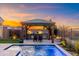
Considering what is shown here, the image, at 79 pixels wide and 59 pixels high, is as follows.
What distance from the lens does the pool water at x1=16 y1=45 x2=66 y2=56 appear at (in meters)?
7.18

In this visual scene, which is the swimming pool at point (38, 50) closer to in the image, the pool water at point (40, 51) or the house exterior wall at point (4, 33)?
the pool water at point (40, 51)

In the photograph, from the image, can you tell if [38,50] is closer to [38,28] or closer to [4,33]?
[38,28]

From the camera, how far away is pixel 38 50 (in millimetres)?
7344

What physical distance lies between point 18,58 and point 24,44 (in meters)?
0.58

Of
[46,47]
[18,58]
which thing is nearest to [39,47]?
[46,47]

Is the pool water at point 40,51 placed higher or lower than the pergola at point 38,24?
lower

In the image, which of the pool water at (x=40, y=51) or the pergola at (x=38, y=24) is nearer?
the pool water at (x=40, y=51)

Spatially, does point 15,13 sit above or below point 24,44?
above

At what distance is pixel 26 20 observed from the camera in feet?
23.9

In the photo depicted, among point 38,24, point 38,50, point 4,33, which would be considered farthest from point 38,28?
point 4,33

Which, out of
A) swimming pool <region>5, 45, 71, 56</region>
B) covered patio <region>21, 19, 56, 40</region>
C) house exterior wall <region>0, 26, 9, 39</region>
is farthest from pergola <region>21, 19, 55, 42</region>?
house exterior wall <region>0, 26, 9, 39</region>

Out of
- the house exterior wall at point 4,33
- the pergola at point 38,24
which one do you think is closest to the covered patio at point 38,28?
the pergola at point 38,24

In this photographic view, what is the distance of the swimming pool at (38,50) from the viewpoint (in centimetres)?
718

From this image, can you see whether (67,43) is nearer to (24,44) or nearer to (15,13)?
(24,44)
